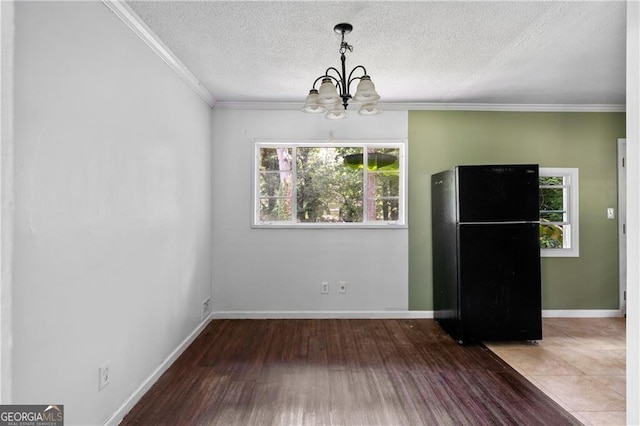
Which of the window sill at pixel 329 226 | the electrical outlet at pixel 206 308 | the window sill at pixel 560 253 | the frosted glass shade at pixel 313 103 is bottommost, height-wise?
the electrical outlet at pixel 206 308

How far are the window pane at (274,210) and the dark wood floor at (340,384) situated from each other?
4.22 ft

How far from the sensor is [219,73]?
3.13 m

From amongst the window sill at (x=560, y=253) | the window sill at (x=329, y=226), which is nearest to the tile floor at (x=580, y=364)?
the window sill at (x=560, y=253)

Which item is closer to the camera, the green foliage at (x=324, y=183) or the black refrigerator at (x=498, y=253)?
the black refrigerator at (x=498, y=253)

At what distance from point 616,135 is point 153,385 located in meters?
5.36

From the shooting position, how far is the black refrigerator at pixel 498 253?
321 centimetres

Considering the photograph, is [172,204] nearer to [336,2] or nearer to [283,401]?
[283,401]

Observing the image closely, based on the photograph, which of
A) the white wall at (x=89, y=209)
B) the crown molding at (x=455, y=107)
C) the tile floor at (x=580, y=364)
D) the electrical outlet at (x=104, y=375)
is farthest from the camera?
the crown molding at (x=455, y=107)

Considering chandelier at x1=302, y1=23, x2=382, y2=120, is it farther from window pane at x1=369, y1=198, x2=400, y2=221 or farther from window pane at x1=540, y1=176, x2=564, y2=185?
window pane at x1=540, y1=176, x2=564, y2=185

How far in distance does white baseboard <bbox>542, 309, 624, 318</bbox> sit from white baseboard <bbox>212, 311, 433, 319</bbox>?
4.61ft

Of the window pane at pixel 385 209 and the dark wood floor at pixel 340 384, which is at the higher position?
the window pane at pixel 385 209

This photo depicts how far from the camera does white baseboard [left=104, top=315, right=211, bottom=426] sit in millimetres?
2029

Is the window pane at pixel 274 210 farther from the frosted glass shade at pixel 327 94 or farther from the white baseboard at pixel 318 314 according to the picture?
the frosted glass shade at pixel 327 94
